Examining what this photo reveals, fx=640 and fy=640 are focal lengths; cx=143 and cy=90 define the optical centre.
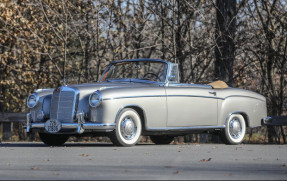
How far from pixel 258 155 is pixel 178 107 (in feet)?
8.63

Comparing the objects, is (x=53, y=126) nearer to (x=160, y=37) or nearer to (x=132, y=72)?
(x=132, y=72)

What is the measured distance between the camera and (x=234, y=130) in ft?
42.2

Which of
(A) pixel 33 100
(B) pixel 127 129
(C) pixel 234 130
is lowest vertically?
(C) pixel 234 130

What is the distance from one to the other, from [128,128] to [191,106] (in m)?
1.62

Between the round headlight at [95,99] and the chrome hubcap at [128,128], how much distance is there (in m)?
0.62

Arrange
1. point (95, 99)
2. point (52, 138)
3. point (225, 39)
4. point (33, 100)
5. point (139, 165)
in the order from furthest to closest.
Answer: point (225, 39) → point (52, 138) → point (33, 100) → point (95, 99) → point (139, 165)

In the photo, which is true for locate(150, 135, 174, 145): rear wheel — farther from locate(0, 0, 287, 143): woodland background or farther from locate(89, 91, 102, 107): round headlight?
locate(0, 0, 287, 143): woodland background

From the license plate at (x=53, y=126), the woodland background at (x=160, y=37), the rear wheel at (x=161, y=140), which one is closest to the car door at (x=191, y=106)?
the rear wheel at (x=161, y=140)

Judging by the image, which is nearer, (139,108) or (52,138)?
(139,108)

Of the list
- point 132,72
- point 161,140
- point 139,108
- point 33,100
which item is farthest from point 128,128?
→ point 161,140

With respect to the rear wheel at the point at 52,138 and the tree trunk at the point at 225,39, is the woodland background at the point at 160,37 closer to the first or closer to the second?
the tree trunk at the point at 225,39

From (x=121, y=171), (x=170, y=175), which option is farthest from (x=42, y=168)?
(x=170, y=175)

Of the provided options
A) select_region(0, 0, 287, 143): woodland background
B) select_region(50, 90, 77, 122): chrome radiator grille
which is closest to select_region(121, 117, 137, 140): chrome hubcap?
select_region(50, 90, 77, 122): chrome radiator grille

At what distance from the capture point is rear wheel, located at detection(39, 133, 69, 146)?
39.2 ft
